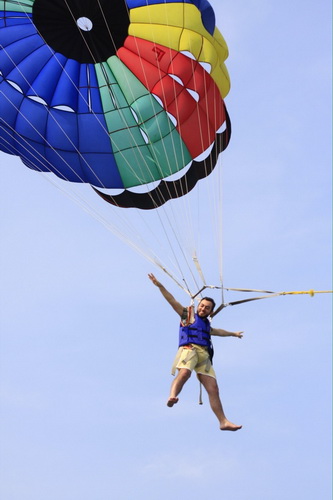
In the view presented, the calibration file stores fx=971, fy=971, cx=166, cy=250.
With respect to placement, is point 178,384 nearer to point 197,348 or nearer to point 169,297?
point 197,348

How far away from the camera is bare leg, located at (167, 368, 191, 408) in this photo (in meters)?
9.80

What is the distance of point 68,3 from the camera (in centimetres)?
1223

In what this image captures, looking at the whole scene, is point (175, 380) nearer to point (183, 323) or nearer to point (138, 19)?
point (183, 323)

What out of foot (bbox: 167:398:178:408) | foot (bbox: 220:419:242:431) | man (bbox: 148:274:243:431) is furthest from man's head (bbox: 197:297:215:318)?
foot (bbox: 220:419:242:431)

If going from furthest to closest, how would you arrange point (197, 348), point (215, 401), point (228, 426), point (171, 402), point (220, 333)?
point (220, 333) < point (197, 348) < point (215, 401) < point (228, 426) < point (171, 402)

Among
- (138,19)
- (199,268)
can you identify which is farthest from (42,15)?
(199,268)

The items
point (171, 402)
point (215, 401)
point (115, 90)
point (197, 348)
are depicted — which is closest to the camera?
point (171, 402)

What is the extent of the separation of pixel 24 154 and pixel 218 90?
2.66m

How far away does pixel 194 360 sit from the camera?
1011 centimetres

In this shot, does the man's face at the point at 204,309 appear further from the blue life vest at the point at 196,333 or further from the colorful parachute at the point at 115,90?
the colorful parachute at the point at 115,90

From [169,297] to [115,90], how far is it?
11.6 feet

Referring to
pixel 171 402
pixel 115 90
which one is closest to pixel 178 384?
pixel 171 402

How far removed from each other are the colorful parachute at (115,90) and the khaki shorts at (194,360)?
298cm

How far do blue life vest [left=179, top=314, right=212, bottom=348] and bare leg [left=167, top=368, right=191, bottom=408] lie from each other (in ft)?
1.10
